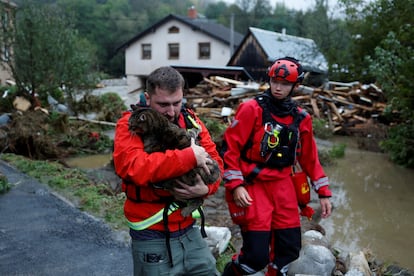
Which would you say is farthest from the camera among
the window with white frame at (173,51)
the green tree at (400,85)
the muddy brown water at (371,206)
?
the window with white frame at (173,51)

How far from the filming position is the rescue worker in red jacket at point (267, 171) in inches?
124

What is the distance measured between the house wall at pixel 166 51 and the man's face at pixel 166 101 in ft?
110

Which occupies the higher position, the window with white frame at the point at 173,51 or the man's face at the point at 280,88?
the window with white frame at the point at 173,51

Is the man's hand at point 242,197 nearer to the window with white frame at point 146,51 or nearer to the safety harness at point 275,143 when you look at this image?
the safety harness at point 275,143

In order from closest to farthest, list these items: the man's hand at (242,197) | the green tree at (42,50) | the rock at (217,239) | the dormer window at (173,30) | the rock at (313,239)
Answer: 1. the man's hand at (242,197)
2. the rock at (217,239)
3. the rock at (313,239)
4. the green tree at (42,50)
5. the dormer window at (173,30)

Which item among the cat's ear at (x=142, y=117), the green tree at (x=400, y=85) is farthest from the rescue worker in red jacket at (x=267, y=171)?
the green tree at (x=400, y=85)

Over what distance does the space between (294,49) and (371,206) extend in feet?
67.9

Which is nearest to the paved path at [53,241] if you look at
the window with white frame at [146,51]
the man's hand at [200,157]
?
the man's hand at [200,157]

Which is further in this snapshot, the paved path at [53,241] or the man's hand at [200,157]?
the paved path at [53,241]

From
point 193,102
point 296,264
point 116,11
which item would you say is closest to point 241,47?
point 193,102

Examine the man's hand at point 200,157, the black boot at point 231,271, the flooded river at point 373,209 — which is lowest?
the flooded river at point 373,209

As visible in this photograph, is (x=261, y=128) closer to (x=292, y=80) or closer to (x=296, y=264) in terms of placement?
(x=292, y=80)

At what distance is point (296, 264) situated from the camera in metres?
4.02

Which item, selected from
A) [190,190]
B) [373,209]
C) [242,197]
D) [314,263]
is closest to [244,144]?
[242,197]
